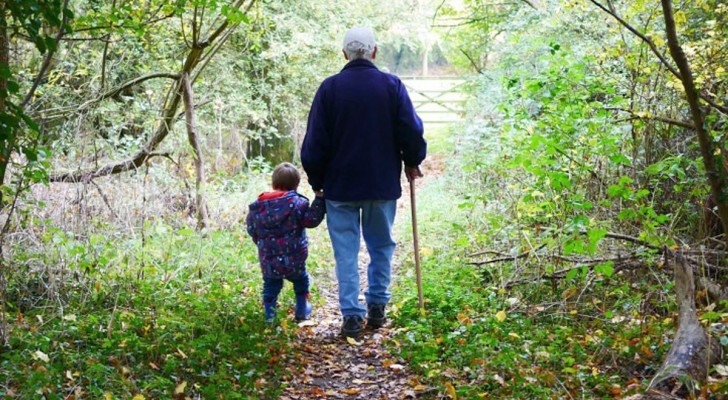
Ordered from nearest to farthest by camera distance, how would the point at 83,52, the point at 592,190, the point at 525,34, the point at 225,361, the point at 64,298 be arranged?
1. the point at 225,361
2. the point at 64,298
3. the point at 592,190
4. the point at 83,52
5. the point at 525,34

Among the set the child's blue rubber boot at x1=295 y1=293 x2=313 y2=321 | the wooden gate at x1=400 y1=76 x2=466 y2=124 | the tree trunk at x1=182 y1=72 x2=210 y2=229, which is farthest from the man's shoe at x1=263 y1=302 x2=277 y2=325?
the wooden gate at x1=400 y1=76 x2=466 y2=124

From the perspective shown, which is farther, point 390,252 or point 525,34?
point 525,34

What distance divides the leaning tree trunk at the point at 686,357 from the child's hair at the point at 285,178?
2.75 m

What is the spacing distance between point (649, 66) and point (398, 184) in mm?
2308

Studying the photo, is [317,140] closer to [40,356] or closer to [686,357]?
[40,356]

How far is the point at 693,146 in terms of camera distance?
543 cm

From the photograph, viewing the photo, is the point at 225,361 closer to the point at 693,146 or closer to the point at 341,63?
the point at 693,146

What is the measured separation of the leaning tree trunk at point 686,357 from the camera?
11.4 ft

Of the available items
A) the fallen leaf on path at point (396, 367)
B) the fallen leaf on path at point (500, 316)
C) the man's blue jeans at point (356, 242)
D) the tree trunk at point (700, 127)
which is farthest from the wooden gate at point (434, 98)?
the tree trunk at point (700, 127)

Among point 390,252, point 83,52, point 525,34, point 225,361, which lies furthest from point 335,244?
point 525,34

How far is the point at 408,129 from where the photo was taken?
5.27m

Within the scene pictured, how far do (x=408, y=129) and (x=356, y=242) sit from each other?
94 centimetres

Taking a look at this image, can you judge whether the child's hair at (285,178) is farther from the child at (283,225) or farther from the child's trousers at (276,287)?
the child's trousers at (276,287)

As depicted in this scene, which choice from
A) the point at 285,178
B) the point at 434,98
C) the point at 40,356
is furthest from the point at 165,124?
the point at 434,98
